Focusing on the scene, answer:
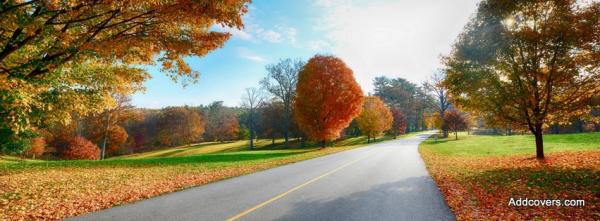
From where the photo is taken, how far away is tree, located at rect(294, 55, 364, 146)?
104 feet

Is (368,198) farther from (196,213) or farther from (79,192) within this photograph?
(79,192)

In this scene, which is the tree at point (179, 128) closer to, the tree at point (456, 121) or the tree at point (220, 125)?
the tree at point (220, 125)

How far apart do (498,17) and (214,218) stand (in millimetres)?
15947

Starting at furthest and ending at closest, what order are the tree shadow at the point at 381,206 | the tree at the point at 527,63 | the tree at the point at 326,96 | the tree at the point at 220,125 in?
the tree at the point at 220,125 → the tree at the point at 326,96 → the tree at the point at 527,63 → the tree shadow at the point at 381,206

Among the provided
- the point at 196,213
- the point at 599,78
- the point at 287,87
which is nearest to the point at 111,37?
the point at 196,213

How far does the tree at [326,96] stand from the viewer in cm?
3175

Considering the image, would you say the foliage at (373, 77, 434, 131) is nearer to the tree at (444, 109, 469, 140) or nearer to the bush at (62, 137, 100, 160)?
the tree at (444, 109, 469, 140)

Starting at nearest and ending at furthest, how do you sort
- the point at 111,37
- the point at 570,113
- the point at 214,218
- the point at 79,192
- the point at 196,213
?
the point at 214,218 → the point at 196,213 → the point at 111,37 → the point at 79,192 → the point at 570,113

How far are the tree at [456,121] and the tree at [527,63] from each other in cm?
3463

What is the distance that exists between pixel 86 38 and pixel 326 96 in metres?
25.3

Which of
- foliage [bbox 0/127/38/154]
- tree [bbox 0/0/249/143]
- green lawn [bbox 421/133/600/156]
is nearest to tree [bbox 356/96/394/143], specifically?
green lawn [bbox 421/133/600/156]

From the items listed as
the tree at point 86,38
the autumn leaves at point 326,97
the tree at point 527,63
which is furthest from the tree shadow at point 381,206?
the autumn leaves at point 326,97

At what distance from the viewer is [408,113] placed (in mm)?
95750

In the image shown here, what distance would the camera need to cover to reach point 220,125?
285 ft
